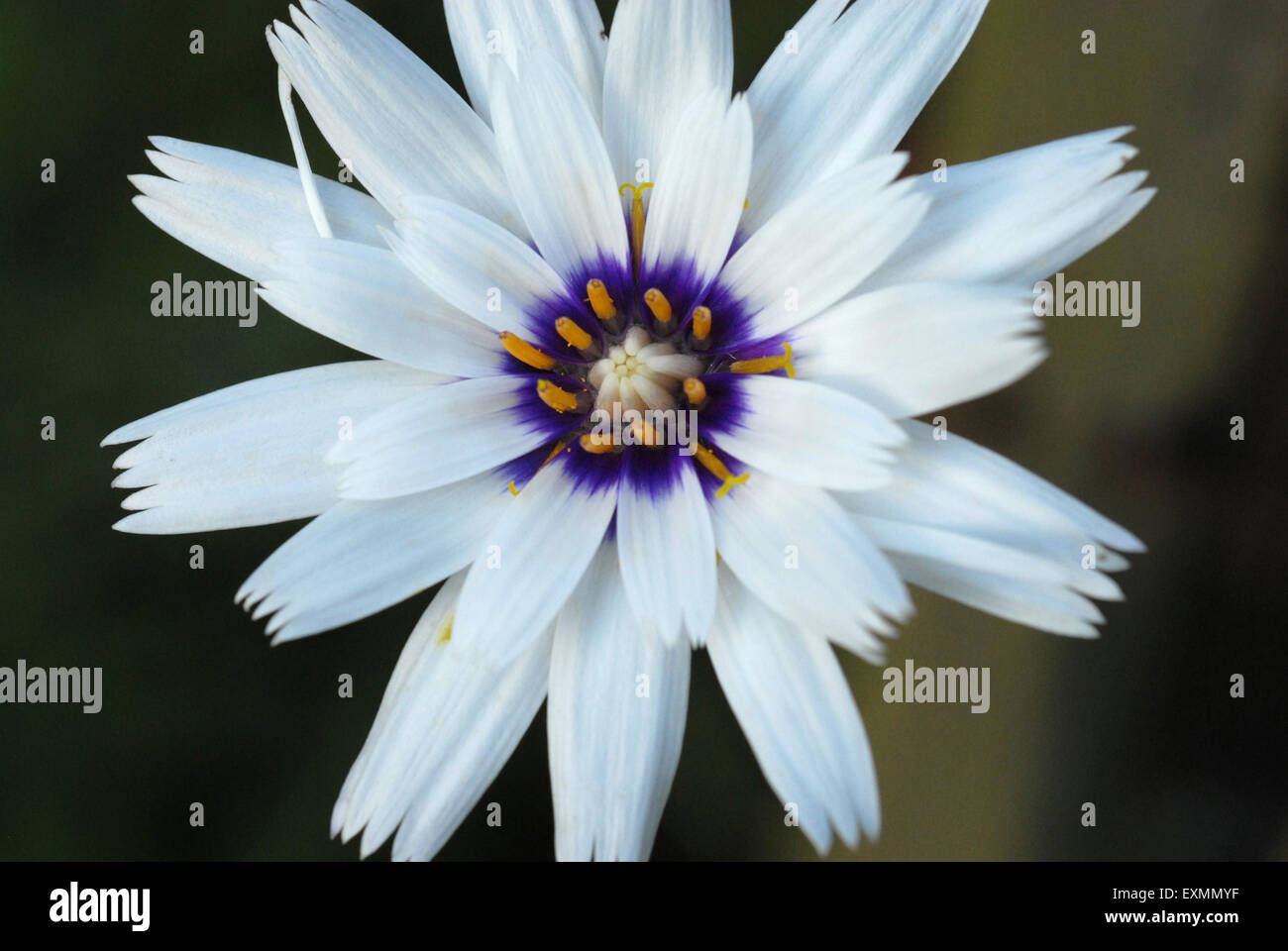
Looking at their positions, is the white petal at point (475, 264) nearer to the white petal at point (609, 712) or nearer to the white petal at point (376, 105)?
the white petal at point (376, 105)

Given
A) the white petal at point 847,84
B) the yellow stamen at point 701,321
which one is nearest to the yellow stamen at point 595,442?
the yellow stamen at point 701,321

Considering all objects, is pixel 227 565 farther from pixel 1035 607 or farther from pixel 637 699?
pixel 1035 607

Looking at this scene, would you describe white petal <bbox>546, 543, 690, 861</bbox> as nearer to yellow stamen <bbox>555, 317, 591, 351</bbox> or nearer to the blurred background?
yellow stamen <bbox>555, 317, 591, 351</bbox>

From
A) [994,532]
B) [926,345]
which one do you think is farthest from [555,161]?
[994,532]

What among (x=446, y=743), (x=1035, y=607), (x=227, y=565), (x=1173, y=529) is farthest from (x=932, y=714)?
(x=227, y=565)

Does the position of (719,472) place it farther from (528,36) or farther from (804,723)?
(528,36)
